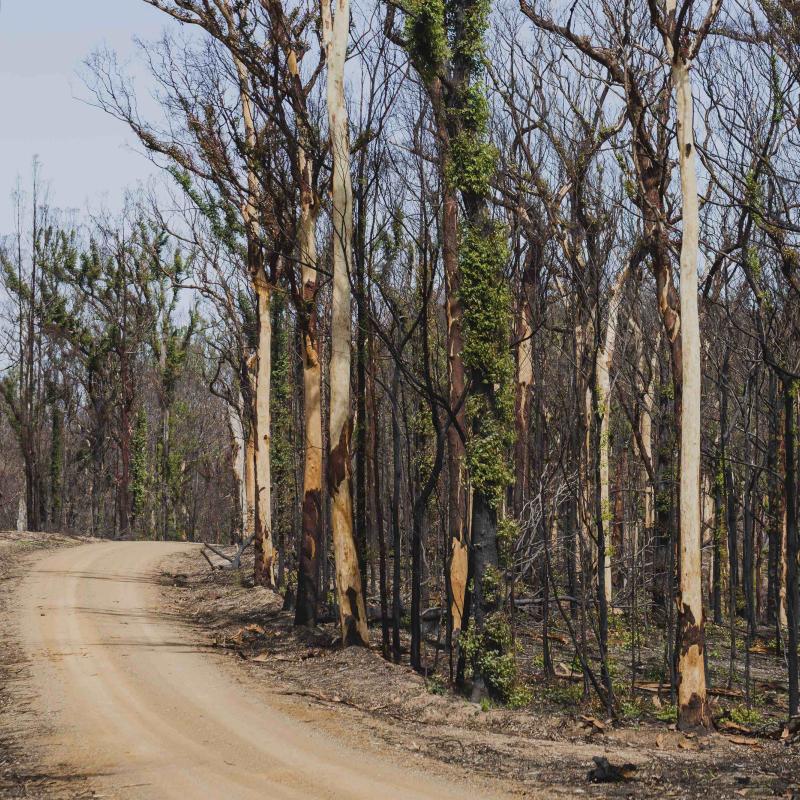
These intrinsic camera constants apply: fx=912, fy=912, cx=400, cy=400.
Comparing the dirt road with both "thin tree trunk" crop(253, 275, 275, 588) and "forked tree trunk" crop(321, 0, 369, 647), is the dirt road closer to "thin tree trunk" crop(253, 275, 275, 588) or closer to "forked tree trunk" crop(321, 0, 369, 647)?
"forked tree trunk" crop(321, 0, 369, 647)

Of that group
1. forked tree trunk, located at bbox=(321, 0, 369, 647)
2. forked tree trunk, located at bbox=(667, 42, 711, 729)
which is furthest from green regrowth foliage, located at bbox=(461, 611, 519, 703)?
forked tree trunk, located at bbox=(321, 0, 369, 647)

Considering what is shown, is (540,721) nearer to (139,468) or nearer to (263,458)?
(263,458)

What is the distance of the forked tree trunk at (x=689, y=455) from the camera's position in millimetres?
10312

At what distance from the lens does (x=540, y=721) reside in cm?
998

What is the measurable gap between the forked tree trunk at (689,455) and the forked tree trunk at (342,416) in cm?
491

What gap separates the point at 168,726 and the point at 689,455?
645cm

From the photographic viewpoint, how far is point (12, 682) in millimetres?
11320

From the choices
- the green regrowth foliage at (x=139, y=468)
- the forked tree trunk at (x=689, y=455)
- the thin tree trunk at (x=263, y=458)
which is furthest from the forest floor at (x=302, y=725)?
the green regrowth foliage at (x=139, y=468)

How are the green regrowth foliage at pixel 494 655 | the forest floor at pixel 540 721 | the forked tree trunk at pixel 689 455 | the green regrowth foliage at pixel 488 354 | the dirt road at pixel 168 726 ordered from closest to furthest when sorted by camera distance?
1. the dirt road at pixel 168 726
2. the forest floor at pixel 540 721
3. the forked tree trunk at pixel 689 455
4. the green regrowth foliage at pixel 494 655
5. the green regrowth foliage at pixel 488 354

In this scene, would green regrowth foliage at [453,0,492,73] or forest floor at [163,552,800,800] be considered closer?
forest floor at [163,552,800,800]

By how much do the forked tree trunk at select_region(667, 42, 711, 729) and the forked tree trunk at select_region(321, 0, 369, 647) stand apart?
4.91 meters

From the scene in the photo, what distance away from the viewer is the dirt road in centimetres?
740

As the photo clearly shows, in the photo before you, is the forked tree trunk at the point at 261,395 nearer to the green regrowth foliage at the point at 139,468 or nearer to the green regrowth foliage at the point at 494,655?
the green regrowth foliage at the point at 494,655

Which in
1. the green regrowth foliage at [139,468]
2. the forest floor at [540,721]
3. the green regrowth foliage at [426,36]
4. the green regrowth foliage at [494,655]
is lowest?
the forest floor at [540,721]
